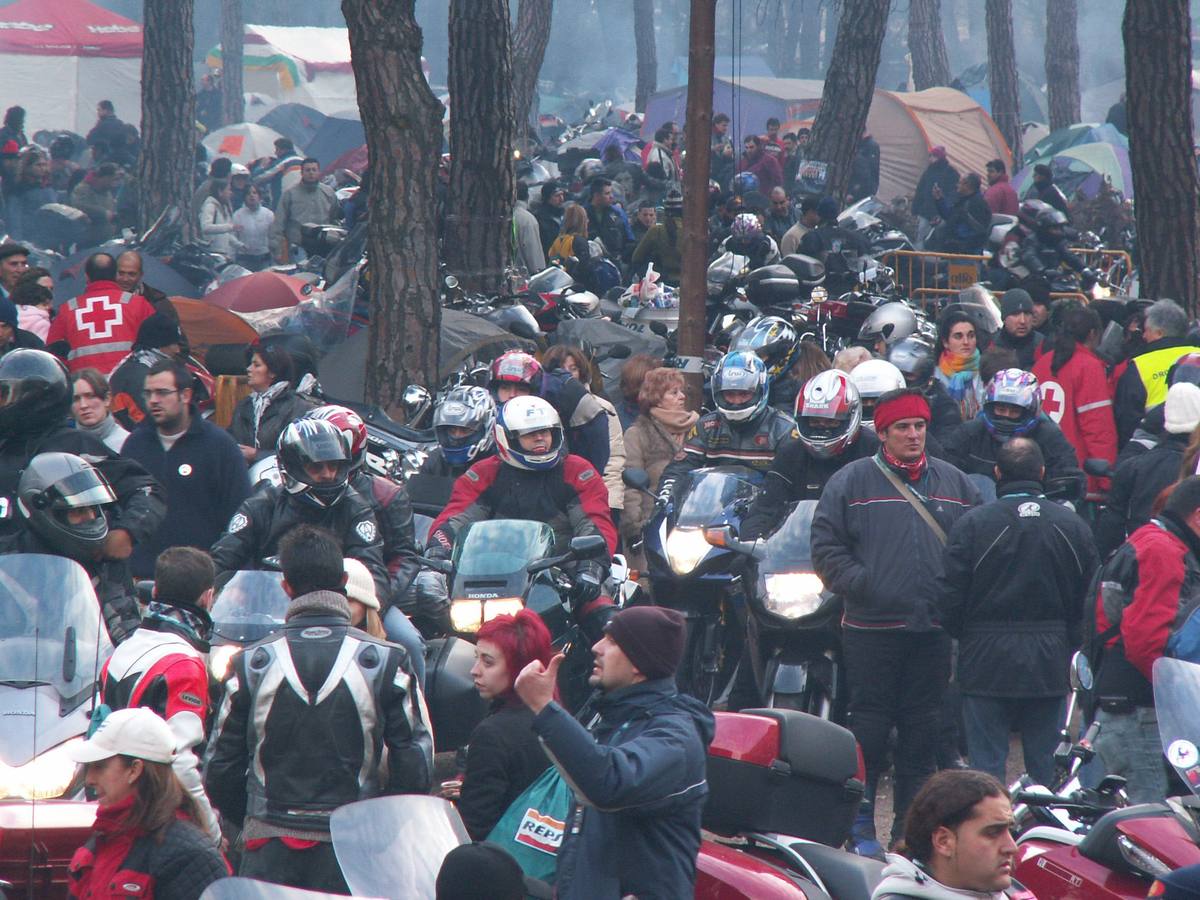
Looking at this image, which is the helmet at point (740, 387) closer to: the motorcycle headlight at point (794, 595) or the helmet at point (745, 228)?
the motorcycle headlight at point (794, 595)

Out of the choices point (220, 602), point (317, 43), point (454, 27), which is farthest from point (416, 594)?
point (317, 43)

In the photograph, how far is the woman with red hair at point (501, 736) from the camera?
207 inches

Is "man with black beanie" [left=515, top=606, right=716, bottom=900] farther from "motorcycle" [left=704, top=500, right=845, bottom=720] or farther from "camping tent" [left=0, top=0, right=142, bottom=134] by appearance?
"camping tent" [left=0, top=0, right=142, bottom=134]

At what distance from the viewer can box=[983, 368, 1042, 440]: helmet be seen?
30.1 ft

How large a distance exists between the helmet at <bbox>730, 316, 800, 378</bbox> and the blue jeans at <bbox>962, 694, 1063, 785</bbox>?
434 centimetres

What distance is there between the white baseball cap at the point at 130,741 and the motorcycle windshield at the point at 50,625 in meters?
1.39

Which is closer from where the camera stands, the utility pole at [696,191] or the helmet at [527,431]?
the helmet at [527,431]

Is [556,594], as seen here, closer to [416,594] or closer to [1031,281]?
[416,594]

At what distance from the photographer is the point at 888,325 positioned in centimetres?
1270

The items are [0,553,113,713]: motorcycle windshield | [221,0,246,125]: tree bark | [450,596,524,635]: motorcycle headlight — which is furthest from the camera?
[221,0,246,125]: tree bark

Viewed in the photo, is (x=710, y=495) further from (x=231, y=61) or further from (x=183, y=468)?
(x=231, y=61)

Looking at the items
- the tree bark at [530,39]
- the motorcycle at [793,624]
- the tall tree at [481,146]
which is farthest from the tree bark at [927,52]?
the motorcycle at [793,624]

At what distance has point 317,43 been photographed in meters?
51.0

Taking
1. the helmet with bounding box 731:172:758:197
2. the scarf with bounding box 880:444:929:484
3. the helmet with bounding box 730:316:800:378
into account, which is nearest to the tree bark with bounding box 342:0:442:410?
the helmet with bounding box 730:316:800:378
